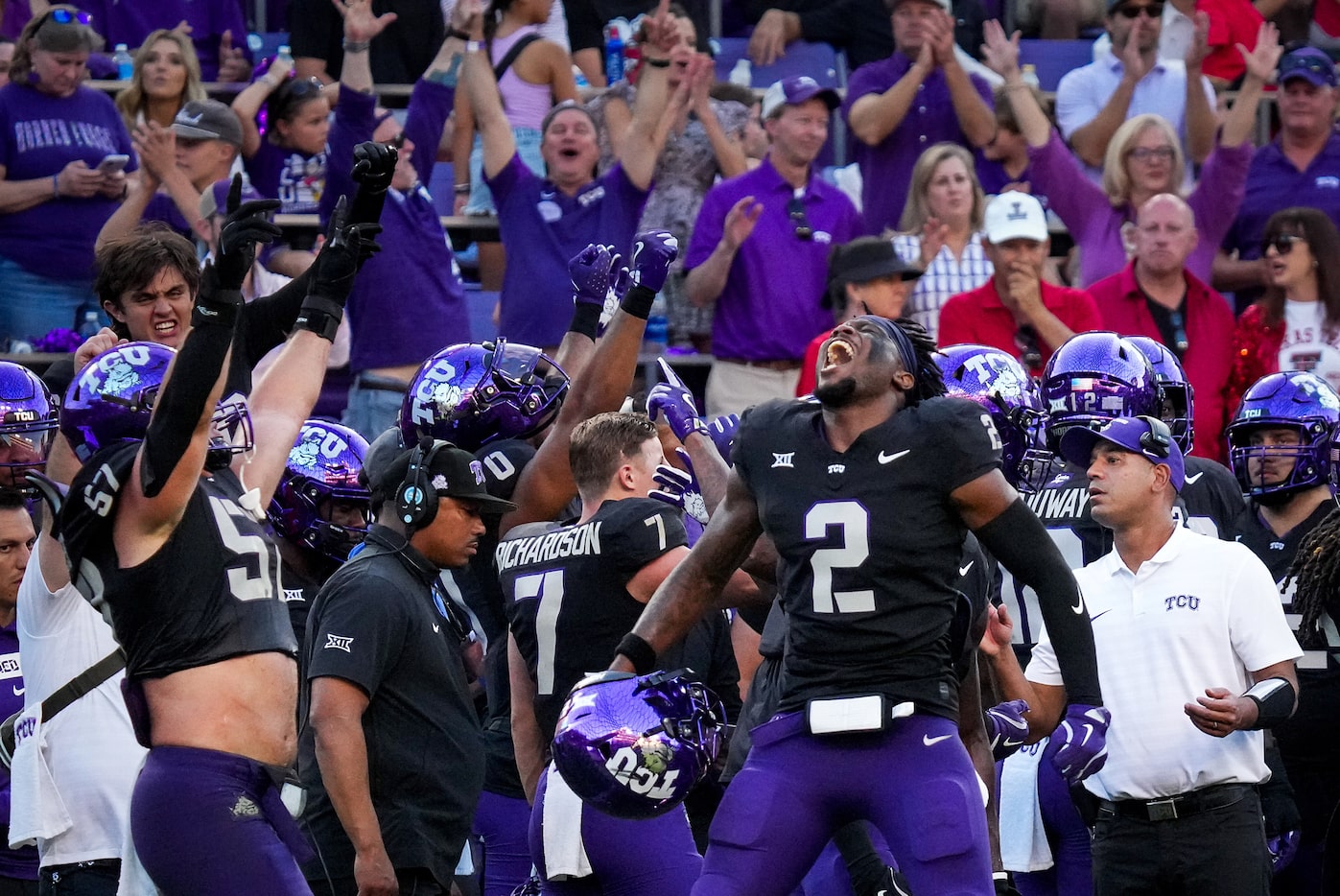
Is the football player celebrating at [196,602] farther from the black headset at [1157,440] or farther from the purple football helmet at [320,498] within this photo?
the black headset at [1157,440]

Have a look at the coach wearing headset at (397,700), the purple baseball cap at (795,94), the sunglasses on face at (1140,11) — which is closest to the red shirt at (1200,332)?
the purple baseball cap at (795,94)

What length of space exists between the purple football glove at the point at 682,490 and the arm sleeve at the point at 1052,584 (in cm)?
154

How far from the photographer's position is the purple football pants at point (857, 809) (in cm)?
477

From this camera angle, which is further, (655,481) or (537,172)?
(537,172)

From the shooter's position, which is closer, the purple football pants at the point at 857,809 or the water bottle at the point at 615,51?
the purple football pants at the point at 857,809

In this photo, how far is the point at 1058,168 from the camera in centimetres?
1050

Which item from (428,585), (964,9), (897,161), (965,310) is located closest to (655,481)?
(428,585)

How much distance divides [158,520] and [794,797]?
1.73m

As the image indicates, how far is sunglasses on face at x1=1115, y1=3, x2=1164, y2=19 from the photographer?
37.3 feet

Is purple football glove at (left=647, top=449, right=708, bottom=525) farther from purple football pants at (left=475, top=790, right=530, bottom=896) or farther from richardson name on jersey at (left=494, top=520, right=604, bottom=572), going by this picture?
purple football pants at (left=475, top=790, right=530, bottom=896)

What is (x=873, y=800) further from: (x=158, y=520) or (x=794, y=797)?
(x=158, y=520)

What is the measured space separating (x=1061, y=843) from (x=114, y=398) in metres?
3.61

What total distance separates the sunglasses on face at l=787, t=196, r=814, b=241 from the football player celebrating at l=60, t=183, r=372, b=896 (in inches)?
199

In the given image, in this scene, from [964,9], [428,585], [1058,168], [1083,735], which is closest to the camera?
[1083,735]
